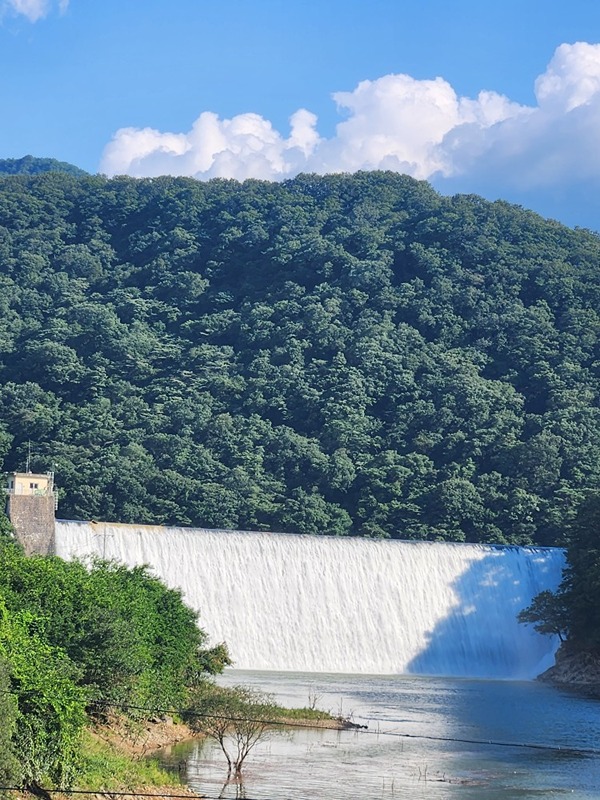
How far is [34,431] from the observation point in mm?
66812

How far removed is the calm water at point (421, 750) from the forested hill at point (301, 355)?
17905 millimetres

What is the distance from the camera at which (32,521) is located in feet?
164

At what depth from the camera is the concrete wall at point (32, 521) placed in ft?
163

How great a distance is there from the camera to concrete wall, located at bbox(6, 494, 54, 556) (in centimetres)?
4966

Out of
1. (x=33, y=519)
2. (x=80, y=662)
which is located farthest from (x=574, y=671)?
(x=80, y=662)

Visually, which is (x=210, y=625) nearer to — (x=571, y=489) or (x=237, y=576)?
(x=237, y=576)

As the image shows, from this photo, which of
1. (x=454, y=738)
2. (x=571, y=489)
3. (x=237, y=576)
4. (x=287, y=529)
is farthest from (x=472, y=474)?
(x=454, y=738)

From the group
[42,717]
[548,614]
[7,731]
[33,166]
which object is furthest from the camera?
[33,166]

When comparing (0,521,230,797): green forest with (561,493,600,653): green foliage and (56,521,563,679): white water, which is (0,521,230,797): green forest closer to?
(56,521,563,679): white water

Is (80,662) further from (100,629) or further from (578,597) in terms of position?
(578,597)

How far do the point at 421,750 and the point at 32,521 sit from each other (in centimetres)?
2221

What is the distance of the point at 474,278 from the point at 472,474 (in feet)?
70.0

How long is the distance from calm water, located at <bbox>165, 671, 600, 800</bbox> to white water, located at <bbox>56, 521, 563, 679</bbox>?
16.9 feet

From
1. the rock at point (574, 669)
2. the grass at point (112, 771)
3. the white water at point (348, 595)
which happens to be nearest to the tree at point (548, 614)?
the rock at point (574, 669)
